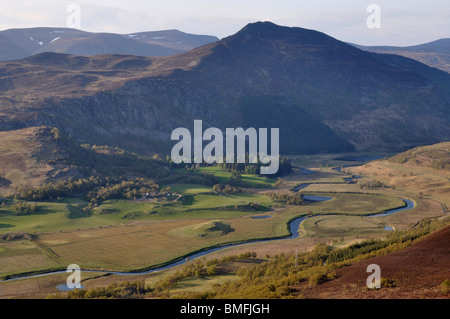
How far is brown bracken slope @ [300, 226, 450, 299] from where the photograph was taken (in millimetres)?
40719

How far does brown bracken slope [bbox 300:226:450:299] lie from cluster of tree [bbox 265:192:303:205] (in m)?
84.1

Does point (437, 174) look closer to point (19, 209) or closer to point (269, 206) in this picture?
point (269, 206)

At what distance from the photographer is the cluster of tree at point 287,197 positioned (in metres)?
140

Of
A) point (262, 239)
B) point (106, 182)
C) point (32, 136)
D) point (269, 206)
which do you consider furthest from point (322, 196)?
point (32, 136)

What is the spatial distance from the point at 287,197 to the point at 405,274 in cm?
9780

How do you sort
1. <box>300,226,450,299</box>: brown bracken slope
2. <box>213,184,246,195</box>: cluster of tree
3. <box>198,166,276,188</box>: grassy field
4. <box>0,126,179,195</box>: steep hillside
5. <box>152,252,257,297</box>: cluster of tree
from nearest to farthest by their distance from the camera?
<box>300,226,450,299</box>: brown bracken slope → <box>152,252,257,297</box>: cluster of tree → <box>0,126,179,195</box>: steep hillside → <box>213,184,246,195</box>: cluster of tree → <box>198,166,276,188</box>: grassy field

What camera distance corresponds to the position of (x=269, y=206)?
134250mm

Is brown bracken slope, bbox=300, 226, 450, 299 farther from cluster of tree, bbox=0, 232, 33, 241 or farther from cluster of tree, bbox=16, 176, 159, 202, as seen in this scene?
cluster of tree, bbox=16, 176, 159, 202

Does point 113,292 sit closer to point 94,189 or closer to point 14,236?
point 14,236

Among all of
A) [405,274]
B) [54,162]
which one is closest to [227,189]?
[54,162]

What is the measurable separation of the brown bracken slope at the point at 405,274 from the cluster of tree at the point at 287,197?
8410cm

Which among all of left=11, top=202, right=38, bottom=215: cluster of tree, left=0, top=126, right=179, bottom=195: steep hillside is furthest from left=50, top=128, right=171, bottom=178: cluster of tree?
left=11, top=202, right=38, bottom=215: cluster of tree

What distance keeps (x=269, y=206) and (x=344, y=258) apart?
229 ft

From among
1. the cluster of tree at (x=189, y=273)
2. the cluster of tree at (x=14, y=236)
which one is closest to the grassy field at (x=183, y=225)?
the cluster of tree at (x=14, y=236)
